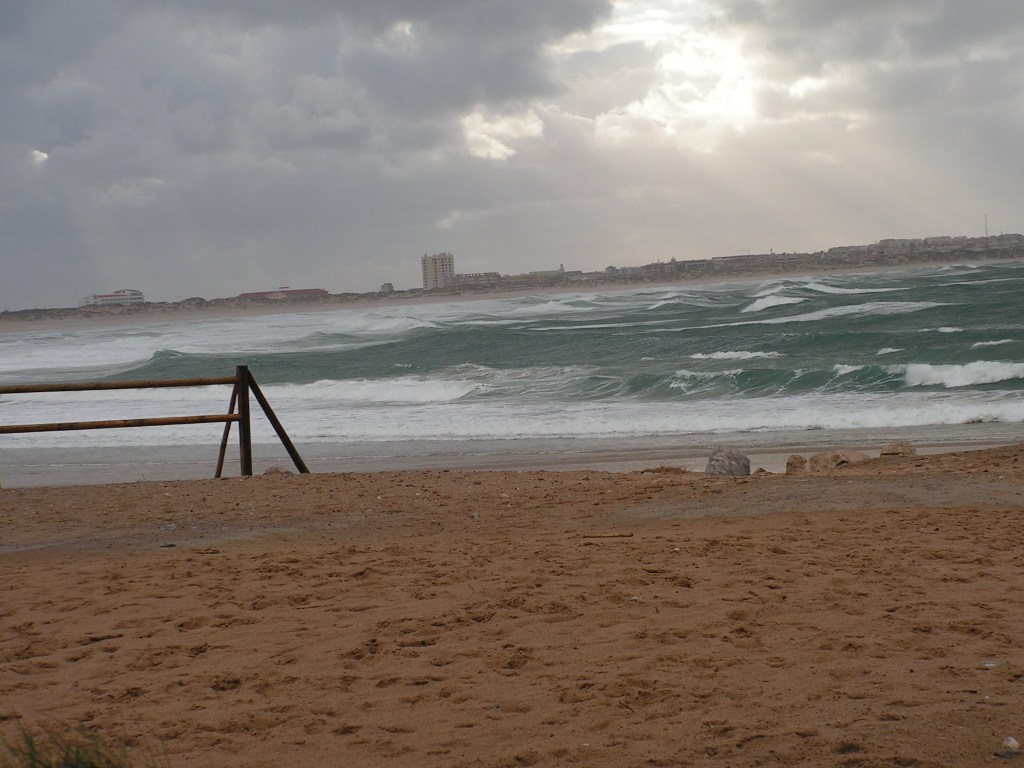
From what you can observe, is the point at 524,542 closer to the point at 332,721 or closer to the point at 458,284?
the point at 332,721

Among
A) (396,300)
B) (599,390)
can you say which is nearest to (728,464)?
(599,390)

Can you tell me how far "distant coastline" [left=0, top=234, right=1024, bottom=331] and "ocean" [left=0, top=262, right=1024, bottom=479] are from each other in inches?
2454

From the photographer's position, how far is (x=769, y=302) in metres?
51.6

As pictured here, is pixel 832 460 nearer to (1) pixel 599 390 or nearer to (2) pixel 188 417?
(2) pixel 188 417

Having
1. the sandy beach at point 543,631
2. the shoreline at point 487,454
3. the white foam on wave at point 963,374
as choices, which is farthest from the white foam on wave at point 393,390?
the sandy beach at point 543,631

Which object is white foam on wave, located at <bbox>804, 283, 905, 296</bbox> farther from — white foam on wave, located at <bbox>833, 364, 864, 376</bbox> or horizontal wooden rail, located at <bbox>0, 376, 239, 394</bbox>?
horizontal wooden rail, located at <bbox>0, 376, 239, 394</bbox>

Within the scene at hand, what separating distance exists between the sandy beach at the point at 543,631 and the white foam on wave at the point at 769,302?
138 feet

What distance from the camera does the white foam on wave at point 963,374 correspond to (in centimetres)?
1906

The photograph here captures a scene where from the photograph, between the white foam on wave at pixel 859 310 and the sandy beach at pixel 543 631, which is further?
the white foam on wave at pixel 859 310

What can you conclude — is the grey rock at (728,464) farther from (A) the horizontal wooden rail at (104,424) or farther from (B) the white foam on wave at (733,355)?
(B) the white foam on wave at (733,355)

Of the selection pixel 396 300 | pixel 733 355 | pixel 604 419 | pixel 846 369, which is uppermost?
pixel 396 300

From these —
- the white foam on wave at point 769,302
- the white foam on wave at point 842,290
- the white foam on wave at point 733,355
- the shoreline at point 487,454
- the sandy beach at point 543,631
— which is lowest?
the shoreline at point 487,454

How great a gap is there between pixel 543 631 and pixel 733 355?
2324 centimetres

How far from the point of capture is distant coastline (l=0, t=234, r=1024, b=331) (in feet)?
337
